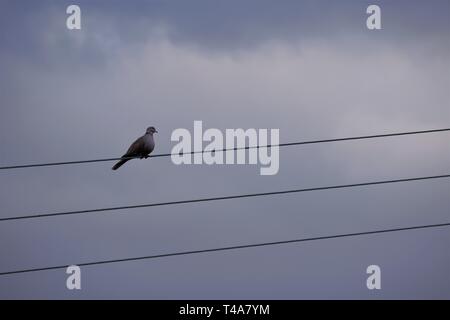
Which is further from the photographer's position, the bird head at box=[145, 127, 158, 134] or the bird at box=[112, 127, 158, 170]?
the bird head at box=[145, 127, 158, 134]

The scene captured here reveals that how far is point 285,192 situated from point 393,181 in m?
1.46

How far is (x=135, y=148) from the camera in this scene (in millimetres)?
21297

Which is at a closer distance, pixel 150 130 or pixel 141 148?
pixel 141 148

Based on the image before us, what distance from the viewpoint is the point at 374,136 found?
590 inches

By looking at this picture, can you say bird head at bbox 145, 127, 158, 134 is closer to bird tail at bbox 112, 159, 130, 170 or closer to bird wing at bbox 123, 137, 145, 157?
bird wing at bbox 123, 137, 145, 157

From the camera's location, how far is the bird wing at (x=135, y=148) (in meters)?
21.2

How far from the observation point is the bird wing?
21.2 metres

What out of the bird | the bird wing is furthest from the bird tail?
the bird wing

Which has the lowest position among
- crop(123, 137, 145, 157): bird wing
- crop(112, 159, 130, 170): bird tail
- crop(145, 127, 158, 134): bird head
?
crop(112, 159, 130, 170): bird tail

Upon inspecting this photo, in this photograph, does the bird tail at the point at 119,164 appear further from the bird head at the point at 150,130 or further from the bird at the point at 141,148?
the bird head at the point at 150,130

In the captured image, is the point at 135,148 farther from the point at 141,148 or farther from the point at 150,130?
the point at 150,130

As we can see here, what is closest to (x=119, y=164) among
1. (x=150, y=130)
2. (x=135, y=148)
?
(x=135, y=148)

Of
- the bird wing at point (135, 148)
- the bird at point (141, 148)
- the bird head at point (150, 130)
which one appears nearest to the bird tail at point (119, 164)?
the bird at point (141, 148)

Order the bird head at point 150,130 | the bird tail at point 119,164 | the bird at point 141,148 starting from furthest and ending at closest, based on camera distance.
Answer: the bird head at point 150,130 → the bird at point 141,148 → the bird tail at point 119,164
